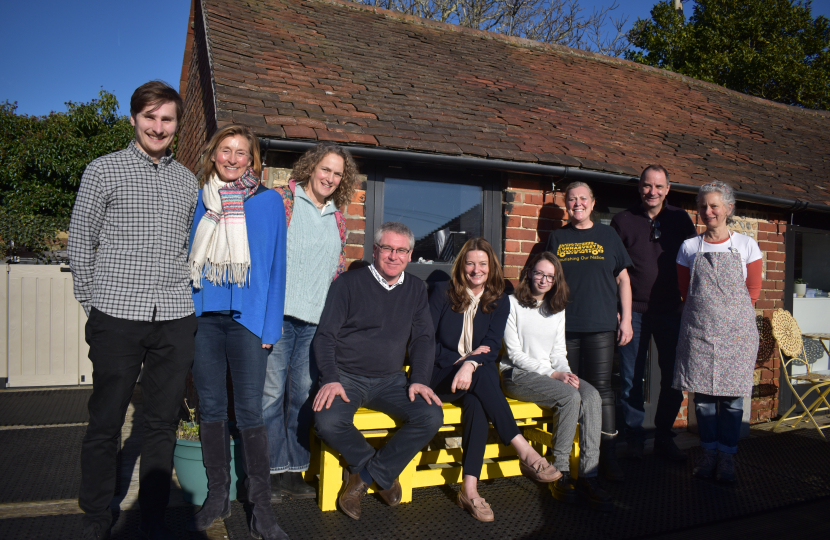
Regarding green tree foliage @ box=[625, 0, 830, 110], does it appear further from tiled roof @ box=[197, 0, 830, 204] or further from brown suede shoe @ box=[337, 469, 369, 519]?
brown suede shoe @ box=[337, 469, 369, 519]

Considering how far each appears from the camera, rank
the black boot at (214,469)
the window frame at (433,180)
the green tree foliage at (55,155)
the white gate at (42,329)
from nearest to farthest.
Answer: the black boot at (214,469)
the window frame at (433,180)
the white gate at (42,329)
the green tree foliage at (55,155)

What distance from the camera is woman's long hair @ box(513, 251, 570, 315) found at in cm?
348

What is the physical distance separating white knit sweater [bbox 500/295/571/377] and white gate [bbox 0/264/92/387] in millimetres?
5539

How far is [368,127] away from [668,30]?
16.1 metres

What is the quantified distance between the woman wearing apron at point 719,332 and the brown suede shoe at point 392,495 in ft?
7.09

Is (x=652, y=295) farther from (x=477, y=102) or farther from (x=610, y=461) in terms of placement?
(x=477, y=102)

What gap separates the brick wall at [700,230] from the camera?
14.4 feet

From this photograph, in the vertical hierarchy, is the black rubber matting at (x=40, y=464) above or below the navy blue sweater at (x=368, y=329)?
below

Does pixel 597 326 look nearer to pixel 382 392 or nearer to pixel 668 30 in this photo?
pixel 382 392

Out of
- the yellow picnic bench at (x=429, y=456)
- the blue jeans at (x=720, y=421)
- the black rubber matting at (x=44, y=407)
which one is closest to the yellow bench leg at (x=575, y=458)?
the yellow picnic bench at (x=429, y=456)

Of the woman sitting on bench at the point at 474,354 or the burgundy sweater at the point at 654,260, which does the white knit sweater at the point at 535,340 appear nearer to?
the woman sitting on bench at the point at 474,354

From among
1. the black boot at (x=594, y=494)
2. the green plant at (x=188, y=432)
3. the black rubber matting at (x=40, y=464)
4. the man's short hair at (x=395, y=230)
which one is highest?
the man's short hair at (x=395, y=230)

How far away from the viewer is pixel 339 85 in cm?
465

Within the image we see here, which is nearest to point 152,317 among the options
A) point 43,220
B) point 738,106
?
point 738,106
